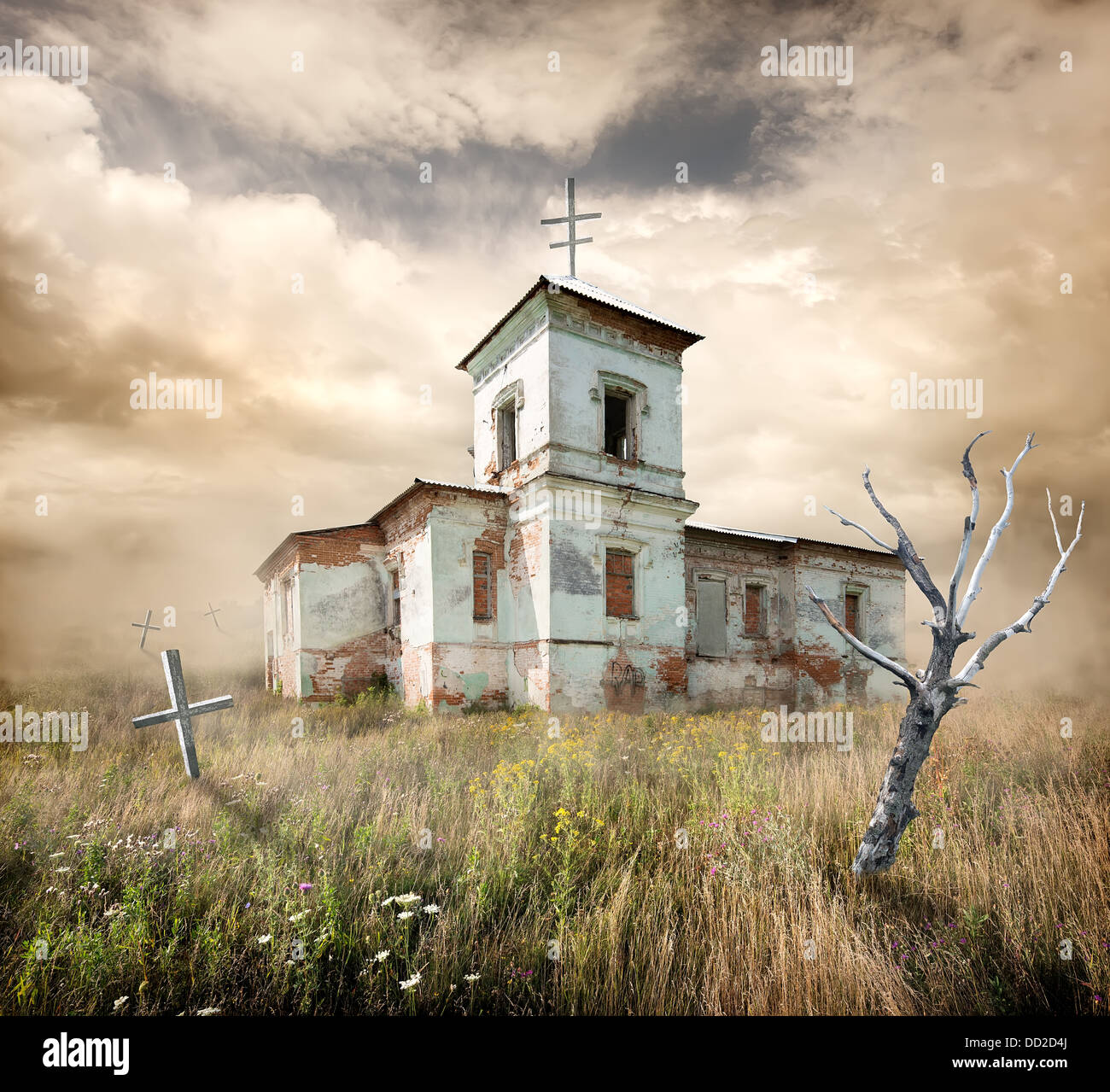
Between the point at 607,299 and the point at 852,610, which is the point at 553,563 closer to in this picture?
the point at 607,299

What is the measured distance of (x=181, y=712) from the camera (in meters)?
7.52

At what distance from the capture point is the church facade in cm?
1434

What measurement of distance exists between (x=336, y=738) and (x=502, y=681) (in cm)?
580

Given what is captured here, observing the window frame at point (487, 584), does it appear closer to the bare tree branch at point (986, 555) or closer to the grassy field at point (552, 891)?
the grassy field at point (552, 891)

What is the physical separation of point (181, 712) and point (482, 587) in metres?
8.37

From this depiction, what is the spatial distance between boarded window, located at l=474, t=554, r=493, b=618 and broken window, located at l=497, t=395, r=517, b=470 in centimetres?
284

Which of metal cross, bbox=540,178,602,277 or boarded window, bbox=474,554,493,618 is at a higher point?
metal cross, bbox=540,178,602,277

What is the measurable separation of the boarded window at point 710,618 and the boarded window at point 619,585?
3.95 metres

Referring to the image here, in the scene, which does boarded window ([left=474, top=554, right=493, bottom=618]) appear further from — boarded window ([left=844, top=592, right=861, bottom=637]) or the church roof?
boarded window ([left=844, top=592, right=861, bottom=637])

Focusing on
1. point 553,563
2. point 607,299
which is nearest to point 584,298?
point 607,299

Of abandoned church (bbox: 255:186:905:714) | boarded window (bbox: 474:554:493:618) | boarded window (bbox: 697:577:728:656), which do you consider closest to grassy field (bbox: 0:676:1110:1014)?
abandoned church (bbox: 255:186:905:714)

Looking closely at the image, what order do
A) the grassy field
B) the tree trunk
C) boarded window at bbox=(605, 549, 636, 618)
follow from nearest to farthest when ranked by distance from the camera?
the grassy field, the tree trunk, boarded window at bbox=(605, 549, 636, 618)

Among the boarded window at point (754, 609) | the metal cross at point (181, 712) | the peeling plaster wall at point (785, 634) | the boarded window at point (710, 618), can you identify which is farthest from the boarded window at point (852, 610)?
the metal cross at point (181, 712)

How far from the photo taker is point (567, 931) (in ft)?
10.6
